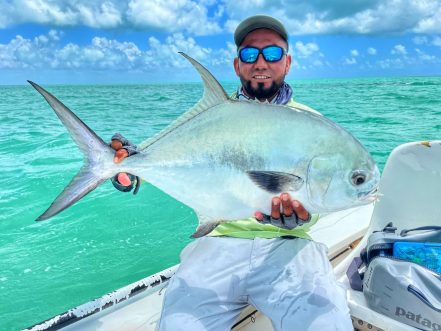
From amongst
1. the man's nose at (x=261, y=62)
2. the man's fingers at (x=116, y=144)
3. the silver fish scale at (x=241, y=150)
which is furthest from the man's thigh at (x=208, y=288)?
the man's nose at (x=261, y=62)

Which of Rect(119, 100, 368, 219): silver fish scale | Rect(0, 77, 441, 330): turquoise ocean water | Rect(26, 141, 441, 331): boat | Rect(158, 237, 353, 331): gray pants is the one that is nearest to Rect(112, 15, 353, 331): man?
Rect(158, 237, 353, 331): gray pants

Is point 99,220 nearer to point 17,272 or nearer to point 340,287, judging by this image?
point 17,272

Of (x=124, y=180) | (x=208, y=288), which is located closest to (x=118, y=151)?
(x=124, y=180)

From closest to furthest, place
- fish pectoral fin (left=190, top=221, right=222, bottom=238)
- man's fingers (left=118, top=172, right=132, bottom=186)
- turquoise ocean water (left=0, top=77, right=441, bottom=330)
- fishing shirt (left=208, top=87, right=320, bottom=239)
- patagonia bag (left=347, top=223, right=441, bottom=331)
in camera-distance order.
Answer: fish pectoral fin (left=190, top=221, right=222, bottom=238) < patagonia bag (left=347, top=223, right=441, bottom=331) < man's fingers (left=118, top=172, right=132, bottom=186) < fishing shirt (left=208, top=87, right=320, bottom=239) < turquoise ocean water (left=0, top=77, right=441, bottom=330)

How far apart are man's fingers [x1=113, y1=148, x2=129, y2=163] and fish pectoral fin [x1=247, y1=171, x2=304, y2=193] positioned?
17.7 inches

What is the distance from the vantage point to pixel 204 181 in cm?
145

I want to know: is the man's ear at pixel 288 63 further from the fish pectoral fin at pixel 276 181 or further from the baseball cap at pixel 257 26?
the fish pectoral fin at pixel 276 181

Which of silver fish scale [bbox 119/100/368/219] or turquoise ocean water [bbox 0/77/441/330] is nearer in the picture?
silver fish scale [bbox 119/100/368/219]

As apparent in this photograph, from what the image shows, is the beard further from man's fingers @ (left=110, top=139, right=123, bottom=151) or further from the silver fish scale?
man's fingers @ (left=110, top=139, right=123, bottom=151)

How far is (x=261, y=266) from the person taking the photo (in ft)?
5.85

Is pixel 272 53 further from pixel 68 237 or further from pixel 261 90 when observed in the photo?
pixel 68 237

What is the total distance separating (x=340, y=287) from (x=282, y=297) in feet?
0.80

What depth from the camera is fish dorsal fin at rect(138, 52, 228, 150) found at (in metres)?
1.41

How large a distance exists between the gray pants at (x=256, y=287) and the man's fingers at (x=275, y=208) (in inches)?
15.2
